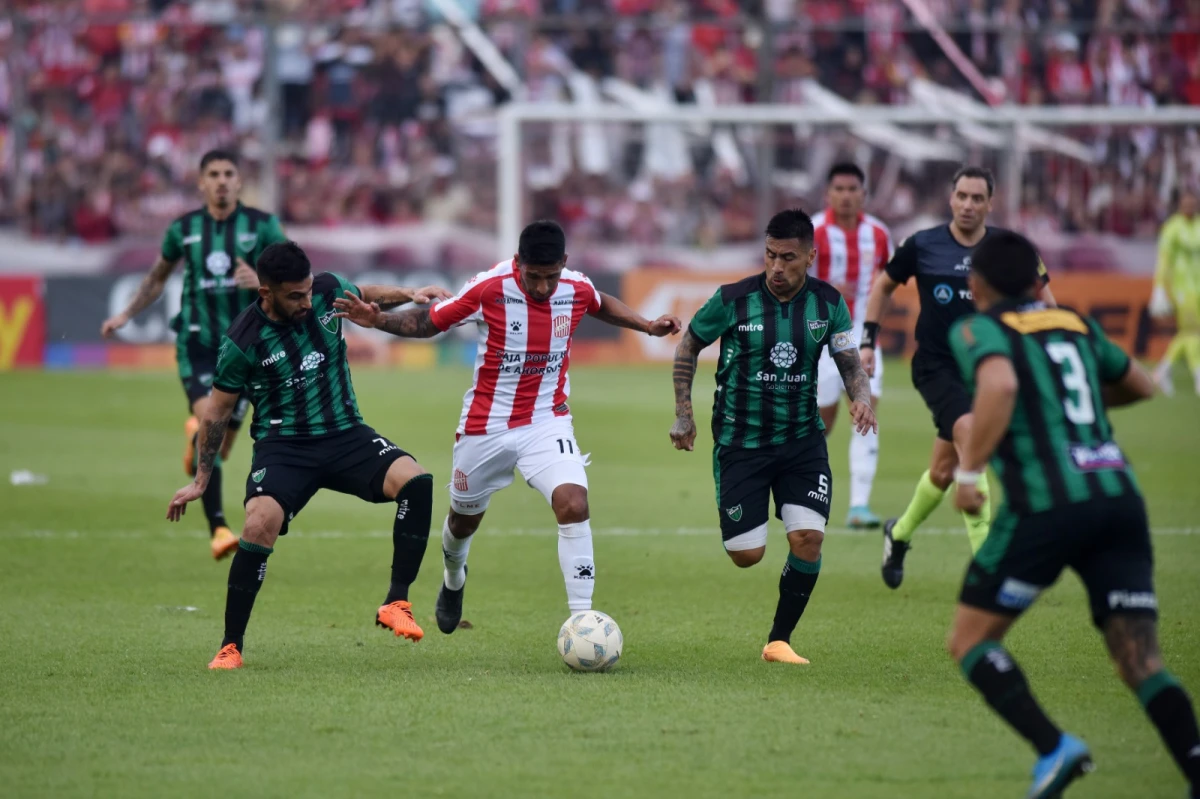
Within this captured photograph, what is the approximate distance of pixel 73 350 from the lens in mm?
22781

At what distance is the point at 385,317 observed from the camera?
23.4ft

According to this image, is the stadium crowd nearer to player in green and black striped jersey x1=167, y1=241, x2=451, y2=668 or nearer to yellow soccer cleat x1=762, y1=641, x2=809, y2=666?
player in green and black striped jersey x1=167, y1=241, x2=451, y2=668

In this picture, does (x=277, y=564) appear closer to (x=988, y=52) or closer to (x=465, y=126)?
(x=465, y=126)

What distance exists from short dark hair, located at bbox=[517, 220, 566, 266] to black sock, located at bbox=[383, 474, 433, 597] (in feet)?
3.71

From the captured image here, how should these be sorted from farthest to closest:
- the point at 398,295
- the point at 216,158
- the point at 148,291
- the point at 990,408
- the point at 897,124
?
the point at 897,124, the point at 148,291, the point at 216,158, the point at 398,295, the point at 990,408

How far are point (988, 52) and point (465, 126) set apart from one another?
8.26 metres

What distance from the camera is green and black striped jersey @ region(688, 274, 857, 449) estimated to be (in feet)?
24.1

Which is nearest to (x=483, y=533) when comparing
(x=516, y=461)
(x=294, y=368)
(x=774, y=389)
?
(x=516, y=461)

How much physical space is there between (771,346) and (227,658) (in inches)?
110

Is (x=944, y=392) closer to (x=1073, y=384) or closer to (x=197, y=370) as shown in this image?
(x=1073, y=384)

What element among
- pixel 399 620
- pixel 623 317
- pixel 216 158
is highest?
pixel 216 158

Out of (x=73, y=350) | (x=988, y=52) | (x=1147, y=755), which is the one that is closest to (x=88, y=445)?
(x=73, y=350)

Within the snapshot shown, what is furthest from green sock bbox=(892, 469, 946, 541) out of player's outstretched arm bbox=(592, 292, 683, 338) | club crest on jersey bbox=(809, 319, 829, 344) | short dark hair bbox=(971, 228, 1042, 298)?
short dark hair bbox=(971, 228, 1042, 298)

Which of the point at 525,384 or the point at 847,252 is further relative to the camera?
the point at 847,252
